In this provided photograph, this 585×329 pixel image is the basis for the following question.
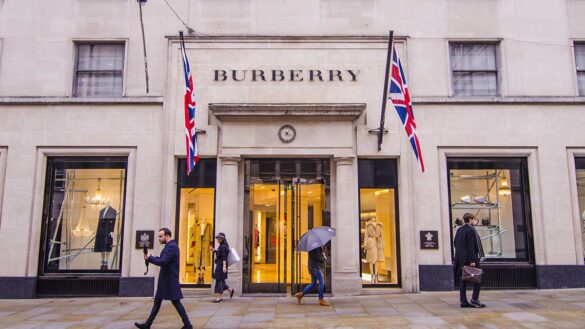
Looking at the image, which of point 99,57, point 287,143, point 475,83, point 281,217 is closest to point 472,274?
point 281,217

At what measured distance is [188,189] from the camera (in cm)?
1386

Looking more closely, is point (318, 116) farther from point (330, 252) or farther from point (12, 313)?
point (12, 313)

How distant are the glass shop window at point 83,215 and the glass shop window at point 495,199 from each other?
10.2 m

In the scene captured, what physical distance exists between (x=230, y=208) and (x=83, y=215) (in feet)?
14.9

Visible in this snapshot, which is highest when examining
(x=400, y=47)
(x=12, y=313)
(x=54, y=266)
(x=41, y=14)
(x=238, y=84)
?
(x=41, y=14)

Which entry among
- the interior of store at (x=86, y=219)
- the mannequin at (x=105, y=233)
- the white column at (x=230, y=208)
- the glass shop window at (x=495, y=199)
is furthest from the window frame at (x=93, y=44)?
the glass shop window at (x=495, y=199)

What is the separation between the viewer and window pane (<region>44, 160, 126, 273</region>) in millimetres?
13594

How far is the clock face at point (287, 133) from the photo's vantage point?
13742 mm

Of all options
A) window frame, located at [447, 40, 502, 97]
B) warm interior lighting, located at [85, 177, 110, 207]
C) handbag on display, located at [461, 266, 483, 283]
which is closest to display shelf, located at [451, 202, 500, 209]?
window frame, located at [447, 40, 502, 97]

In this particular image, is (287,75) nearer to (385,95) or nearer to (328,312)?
(385,95)

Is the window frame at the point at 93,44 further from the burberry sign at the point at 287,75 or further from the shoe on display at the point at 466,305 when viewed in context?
the shoe on display at the point at 466,305

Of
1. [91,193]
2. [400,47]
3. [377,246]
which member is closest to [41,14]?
[91,193]

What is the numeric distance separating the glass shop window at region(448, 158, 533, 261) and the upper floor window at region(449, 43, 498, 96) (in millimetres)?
2310

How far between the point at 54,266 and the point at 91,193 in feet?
7.73
